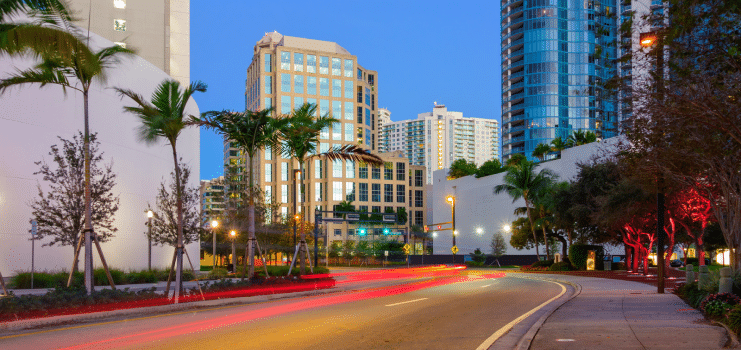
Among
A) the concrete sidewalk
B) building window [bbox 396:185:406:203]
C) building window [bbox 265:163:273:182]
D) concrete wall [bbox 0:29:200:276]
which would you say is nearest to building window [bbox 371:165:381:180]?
building window [bbox 396:185:406:203]

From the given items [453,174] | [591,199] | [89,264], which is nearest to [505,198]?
[453,174]

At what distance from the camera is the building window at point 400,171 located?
136m

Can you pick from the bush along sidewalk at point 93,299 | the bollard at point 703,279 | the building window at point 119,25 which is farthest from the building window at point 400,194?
the bollard at point 703,279

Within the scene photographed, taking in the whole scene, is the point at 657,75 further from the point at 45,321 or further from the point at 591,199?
the point at 591,199

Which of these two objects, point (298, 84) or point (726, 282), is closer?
point (726, 282)

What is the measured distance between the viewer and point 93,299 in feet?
52.9

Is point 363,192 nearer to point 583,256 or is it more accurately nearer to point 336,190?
point 336,190

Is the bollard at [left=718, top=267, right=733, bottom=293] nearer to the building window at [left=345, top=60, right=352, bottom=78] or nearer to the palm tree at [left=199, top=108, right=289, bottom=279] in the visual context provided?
the palm tree at [left=199, top=108, right=289, bottom=279]

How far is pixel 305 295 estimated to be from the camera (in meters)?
23.9

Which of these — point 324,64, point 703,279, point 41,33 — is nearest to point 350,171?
point 324,64

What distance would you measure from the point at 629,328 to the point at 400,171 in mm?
124557

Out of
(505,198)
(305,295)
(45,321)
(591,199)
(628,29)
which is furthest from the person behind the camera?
(505,198)

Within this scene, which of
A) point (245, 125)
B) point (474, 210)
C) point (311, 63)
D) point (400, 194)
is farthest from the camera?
point (311, 63)

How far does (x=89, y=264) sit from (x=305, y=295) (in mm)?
8563
